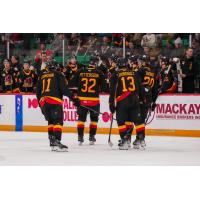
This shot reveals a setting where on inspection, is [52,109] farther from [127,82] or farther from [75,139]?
[75,139]

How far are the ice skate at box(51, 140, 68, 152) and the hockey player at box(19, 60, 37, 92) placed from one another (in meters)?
4.58

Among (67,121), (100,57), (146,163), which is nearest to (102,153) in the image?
(146,163)

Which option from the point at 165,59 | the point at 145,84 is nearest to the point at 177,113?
the point at 165,59

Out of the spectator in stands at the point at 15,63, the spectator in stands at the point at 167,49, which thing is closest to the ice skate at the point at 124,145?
the spectator in stands at the point at 167,49

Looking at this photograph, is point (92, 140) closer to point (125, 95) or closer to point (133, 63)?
point (125, 95)

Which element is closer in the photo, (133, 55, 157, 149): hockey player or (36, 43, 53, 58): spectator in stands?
(133, 55, 157, 149): hockey player

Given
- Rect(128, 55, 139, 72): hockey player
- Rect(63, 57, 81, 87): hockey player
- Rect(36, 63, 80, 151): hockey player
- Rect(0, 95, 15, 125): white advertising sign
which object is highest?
Rect(128, 55, 139, 72): hockey player

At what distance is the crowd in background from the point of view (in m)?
14.3

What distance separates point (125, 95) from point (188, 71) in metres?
3.34

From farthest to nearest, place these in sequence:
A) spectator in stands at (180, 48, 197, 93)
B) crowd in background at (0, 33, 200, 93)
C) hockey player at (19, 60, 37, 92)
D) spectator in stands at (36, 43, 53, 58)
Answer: spectator in stands at (36, 43, 53, 58), hockey player at (19, 60, 37, 92), crowd in background at (0, 33, 200, 93), spectator in stands at (180, 48, 197, 93)

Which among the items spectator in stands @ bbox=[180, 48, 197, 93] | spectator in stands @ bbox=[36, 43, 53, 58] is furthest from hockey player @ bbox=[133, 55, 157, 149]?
spectator in stands @ bbox=[36, 43, 53, 58]

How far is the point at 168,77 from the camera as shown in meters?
13.7

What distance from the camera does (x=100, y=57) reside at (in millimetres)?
14891

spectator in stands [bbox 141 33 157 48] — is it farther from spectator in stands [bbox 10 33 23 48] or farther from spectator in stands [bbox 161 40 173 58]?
spectator in stands [bbox 10 33 23 48]
